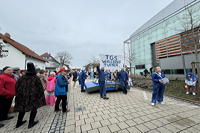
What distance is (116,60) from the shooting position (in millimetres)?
6453

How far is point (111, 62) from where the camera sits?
632 centimetres

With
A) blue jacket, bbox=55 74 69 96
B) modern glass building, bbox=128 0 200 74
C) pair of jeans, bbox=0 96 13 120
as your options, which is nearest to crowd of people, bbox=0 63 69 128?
pair of jeans, bbox=0 96 13 120

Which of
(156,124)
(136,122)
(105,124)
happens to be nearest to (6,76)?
(105,124)

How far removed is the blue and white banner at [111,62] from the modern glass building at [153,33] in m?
13.6

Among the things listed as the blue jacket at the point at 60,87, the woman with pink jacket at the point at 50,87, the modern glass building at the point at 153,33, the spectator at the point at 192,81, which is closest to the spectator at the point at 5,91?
the woman with pink jacket at the point at 50,87

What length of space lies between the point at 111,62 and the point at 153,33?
1915 centimetres

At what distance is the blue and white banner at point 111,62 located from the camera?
6.08 metres

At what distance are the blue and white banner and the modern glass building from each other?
534 inches

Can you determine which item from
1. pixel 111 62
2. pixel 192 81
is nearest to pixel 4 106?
pixel 111 62

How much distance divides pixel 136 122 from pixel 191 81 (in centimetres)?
469

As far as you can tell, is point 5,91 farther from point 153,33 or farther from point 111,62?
point 153,33

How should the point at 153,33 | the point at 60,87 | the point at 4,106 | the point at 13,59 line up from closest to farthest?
the point at 4,106, the point at 60,87, the point at 13,59, the point at 153,33

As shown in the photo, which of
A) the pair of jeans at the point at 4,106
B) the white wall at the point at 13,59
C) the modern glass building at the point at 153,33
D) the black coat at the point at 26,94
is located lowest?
the pair of jeans at the point at 4,106

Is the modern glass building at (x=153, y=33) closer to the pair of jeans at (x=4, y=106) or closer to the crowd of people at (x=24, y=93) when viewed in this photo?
the crowd of people at (x=24, y=93)
